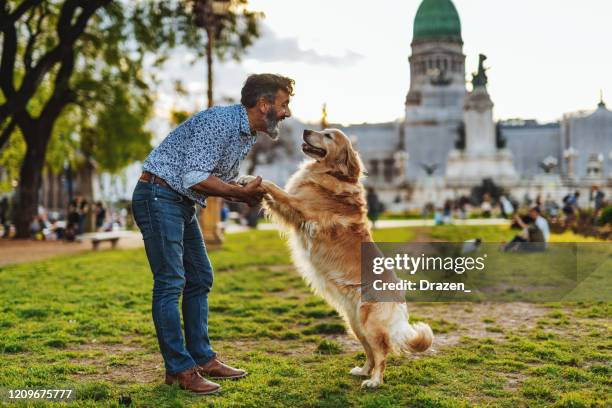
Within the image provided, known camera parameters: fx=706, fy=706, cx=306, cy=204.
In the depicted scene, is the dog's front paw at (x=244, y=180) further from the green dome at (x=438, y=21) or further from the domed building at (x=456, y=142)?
the green dome at (x=438, y=21)

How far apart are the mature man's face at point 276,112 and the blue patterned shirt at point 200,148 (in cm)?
15

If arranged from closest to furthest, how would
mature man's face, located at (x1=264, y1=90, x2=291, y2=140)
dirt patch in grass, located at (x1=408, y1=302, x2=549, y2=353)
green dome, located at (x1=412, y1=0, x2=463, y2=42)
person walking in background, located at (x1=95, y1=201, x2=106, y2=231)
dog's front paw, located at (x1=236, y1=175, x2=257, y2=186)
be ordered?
mature man's face, located at (x1=264, y1=90, x2=291, y2=140) → dog's front paw, located at (x1=236, y1=175, x2=257, y2=186) → dirt patch in grass, located at (x1=408, y1=302, x2=549, y2=353) → person walking in background, located at (x1=95, y1=201, x2=106, y2=231) → green dome, located at (x1=412, y1=0, x2=463, y2=42)

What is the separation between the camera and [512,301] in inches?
368

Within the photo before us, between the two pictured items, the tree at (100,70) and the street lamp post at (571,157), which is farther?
the street lamp post at (571,157)

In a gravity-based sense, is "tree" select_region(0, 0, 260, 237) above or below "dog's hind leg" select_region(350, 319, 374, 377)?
above

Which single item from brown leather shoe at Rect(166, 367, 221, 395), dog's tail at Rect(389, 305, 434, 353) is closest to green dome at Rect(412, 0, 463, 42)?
dog's tail at Rect(389, 305, 434, 353)

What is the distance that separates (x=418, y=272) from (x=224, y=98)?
97.2 ft

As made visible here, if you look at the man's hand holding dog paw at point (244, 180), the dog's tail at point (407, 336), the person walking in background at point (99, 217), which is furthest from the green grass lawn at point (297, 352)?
the person walking in background at point (99, 217)

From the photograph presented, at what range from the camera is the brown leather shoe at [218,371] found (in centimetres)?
525

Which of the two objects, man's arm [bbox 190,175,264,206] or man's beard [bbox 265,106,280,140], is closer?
man's arm [bbox 190,175,264,206]

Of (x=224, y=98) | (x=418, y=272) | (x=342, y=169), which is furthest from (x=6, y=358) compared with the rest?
(x=224, y=98)

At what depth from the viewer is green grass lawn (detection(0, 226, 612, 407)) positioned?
4.79 metres

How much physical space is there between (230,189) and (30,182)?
20.0 metres

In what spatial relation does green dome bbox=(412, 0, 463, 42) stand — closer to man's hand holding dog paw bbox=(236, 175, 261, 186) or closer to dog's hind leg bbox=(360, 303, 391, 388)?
man's hand holding dog paw bbox=(236, 175, 261, 186)
